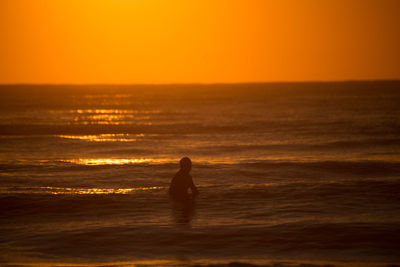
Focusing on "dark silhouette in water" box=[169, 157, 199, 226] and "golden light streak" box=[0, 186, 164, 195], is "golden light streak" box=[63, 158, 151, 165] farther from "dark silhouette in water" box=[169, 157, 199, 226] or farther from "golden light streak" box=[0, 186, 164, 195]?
"dark silhouette in water" box=[169, 157, 199, 226]

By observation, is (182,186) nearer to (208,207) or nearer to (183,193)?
(183,193)

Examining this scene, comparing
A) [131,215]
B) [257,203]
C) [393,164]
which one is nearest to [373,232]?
[257,203]

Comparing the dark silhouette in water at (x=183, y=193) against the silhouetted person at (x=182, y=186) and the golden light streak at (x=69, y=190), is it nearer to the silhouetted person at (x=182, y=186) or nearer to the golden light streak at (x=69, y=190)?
the silhouetted person at (x=182, y=186)

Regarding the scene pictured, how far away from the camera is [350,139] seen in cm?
2917

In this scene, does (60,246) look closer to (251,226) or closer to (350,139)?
(251,226)

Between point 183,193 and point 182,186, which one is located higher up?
point 182,186

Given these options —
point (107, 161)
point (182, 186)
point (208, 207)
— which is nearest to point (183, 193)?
point (182, 186)

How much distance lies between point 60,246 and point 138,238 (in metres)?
1.59

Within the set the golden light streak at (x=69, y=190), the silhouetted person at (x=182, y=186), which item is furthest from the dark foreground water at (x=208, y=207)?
the silhouetted person at (x=182, y=186)

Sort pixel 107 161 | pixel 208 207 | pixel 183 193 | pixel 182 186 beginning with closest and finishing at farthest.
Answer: pixel 208 207, pixel 182 186, pixel 183 193, pixel 107 161

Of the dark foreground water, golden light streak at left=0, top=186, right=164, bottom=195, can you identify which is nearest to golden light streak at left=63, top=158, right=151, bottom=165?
the dark foreground water

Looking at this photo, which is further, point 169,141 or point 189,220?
point 169,141

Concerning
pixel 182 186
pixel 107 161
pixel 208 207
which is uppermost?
pixel 107 161

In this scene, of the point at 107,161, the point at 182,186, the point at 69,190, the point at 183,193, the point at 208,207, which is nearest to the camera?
the point at 208,207
